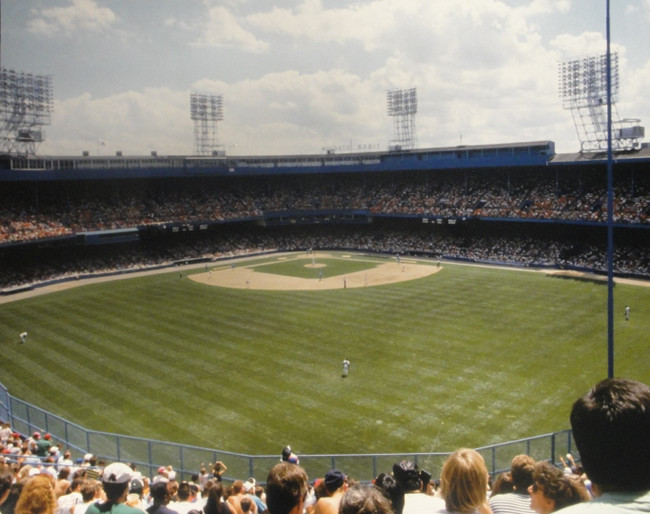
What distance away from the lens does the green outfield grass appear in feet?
73.2

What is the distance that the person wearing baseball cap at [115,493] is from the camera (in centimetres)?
559

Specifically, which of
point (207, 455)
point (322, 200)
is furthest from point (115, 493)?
point (322, 200)

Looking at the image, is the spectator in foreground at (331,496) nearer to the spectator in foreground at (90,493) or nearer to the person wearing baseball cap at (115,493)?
the person wearing baseball cap at (115,493)

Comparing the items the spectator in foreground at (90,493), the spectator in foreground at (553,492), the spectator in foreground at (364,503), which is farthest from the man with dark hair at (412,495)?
the spectator in foreground at (90,493)

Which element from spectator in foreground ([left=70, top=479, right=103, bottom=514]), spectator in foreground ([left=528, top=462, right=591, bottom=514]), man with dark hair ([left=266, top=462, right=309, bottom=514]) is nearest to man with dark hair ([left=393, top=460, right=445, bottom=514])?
spectator in foreground ([left=528, top=462, right=591, bottom=514])

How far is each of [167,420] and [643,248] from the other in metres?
49.1

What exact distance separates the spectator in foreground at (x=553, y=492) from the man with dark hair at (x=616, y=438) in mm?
2099

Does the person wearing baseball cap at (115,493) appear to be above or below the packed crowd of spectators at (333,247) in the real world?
above

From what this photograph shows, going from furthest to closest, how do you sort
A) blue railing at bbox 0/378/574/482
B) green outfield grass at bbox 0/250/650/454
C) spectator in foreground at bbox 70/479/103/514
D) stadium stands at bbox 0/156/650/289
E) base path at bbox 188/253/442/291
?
1. stadium stands at bbox 0/156/650/289
2. base path at bbox 188/253/442/291
3. green outfield grass at bbox 0/250/650/454
4. blue railing at bbox 0/378/574/482
5. spectator in foreground at bbox 70/479/103/514

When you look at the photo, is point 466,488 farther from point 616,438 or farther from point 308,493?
point 308,493

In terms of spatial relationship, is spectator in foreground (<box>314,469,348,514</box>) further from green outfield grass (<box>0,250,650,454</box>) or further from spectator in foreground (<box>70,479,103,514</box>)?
green outfield grass (<box>0,250,650,454</box>)

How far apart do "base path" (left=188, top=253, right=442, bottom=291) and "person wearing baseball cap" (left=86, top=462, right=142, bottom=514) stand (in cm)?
4332

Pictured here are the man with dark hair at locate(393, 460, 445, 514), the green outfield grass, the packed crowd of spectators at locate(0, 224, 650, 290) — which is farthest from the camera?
the packed crowd of spectators at locate(0, 224, 650, 290)

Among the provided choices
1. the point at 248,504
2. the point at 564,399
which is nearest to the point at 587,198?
the point at 564,399
